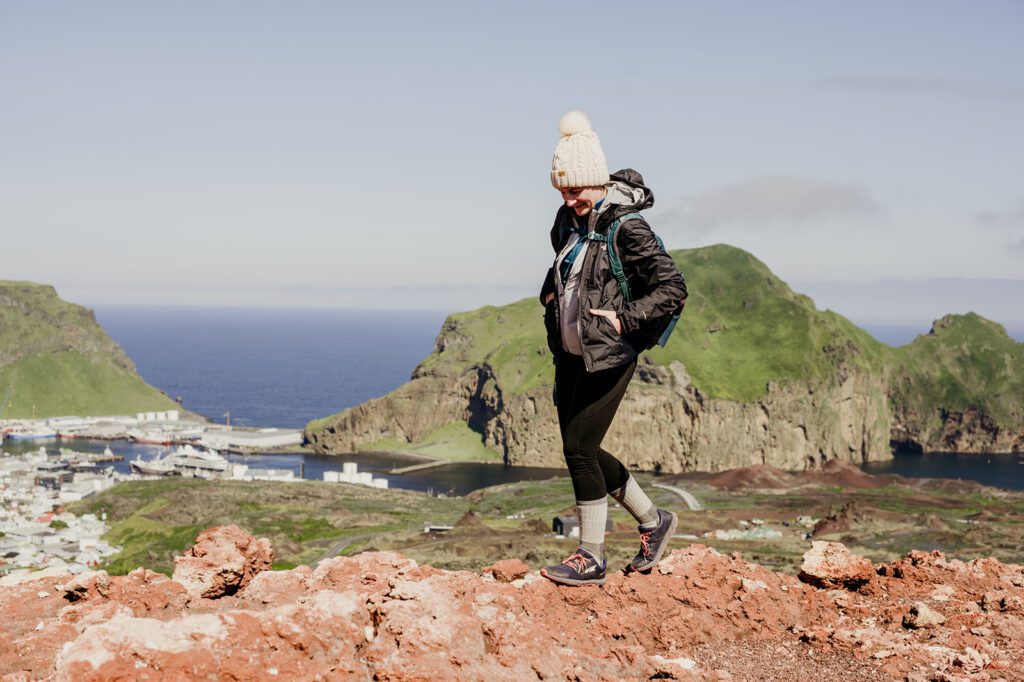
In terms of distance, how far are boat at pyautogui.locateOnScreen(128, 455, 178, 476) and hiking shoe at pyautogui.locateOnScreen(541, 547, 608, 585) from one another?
548 ft

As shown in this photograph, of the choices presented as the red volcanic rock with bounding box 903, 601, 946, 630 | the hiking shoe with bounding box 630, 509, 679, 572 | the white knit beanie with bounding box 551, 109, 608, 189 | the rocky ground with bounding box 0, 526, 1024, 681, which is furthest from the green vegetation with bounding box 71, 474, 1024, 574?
the white knit beanie with bounding box 551, 109, 608, 189

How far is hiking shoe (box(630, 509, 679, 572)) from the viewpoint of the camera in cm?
1083

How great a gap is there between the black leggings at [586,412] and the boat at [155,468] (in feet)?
551

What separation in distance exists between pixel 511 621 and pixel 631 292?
3.78m

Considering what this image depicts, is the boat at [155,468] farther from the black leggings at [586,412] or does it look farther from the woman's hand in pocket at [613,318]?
the woman's hand in pocket at [613,318]

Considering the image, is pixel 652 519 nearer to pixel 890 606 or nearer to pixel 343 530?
pixel 890 606

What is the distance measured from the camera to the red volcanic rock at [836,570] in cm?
1226

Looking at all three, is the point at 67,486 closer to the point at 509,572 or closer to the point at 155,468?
the point at 155,468

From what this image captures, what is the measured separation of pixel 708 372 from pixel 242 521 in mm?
122745

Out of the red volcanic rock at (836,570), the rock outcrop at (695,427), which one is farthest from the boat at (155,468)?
the red volcanic rock at (836,570)

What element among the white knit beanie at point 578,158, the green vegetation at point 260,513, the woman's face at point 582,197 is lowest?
the green vegetation at point 260,513

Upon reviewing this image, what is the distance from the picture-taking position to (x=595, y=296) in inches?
351

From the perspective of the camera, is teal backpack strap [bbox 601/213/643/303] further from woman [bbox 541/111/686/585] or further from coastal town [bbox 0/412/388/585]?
coastal town [bbox 0/412/388/585]

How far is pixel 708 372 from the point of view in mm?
196250
